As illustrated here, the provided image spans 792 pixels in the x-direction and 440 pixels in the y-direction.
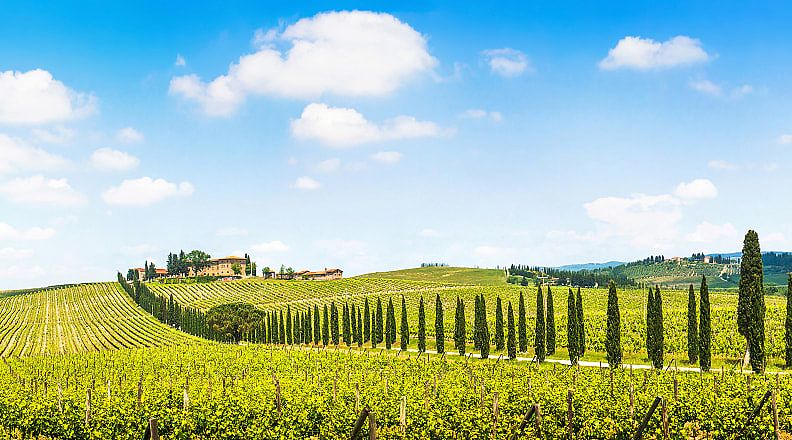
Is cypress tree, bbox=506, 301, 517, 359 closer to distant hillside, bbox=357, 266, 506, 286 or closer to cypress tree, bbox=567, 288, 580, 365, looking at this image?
cypress tree, bbox=567, 288, 580, 365

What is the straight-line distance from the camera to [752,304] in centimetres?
4059

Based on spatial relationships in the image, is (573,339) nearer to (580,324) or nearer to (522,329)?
(580,324)

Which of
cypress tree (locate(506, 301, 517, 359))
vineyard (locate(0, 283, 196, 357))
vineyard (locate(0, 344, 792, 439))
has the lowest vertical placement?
vineyard (locate(0, 283, 196, 357))

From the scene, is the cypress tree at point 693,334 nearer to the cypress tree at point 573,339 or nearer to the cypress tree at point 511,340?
the cypress tree at point 573,339

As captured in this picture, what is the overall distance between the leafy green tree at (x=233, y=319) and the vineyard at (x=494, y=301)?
4.77 m

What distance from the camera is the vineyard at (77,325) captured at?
8019 cm

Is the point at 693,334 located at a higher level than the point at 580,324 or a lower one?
lower

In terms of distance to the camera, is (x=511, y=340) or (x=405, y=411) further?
(x=511, y=340)

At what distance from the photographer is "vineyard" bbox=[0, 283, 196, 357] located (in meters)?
80.2

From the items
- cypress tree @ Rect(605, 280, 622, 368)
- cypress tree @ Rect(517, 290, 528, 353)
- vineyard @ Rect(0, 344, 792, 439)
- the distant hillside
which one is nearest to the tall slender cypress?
cypress tree @ Rect(605, 280, 622, 368)

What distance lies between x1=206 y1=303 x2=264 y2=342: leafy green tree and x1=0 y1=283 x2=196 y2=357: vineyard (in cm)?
429

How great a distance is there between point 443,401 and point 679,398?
8.55 meters

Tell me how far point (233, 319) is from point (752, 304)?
67693mm

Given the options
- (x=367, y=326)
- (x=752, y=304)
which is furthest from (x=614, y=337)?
(x=367, y=326)
